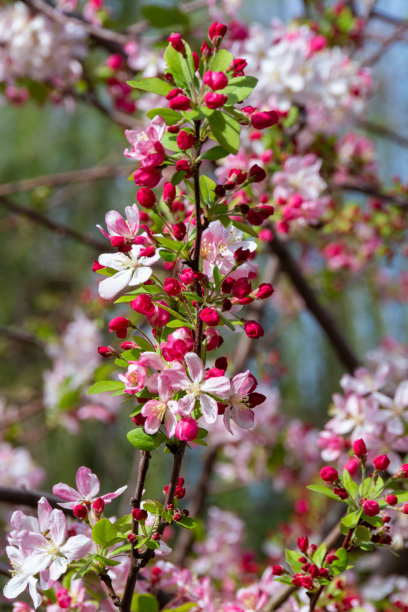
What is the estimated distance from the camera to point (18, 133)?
3566 mm

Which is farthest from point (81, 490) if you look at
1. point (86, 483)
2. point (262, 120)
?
point (262, 120)

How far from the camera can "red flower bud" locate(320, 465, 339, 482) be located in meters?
0.70

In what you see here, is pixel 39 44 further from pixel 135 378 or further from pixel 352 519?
pixel 352 519

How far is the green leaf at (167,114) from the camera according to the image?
637 millimetres

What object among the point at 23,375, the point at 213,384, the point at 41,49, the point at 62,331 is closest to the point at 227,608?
the point at 213,384

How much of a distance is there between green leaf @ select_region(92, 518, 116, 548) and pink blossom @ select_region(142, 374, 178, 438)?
116 mm

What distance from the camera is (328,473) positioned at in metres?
0.71

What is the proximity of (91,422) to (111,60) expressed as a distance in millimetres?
1745

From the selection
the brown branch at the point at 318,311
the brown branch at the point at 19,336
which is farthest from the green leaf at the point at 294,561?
the brown branch at the point at 19,336

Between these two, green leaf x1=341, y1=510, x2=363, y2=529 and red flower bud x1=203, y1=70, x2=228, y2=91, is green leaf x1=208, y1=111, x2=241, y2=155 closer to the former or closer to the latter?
red flower bud x1=203, y1=70, x2=228, y2=91

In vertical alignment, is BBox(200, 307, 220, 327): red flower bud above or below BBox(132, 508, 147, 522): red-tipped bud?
above

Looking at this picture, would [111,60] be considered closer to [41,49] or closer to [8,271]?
[41,49]

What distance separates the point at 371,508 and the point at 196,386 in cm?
23

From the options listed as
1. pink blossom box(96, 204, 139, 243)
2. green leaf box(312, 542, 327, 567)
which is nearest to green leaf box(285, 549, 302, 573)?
green leaf box(312, 542, 327, 567)
